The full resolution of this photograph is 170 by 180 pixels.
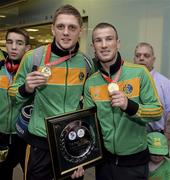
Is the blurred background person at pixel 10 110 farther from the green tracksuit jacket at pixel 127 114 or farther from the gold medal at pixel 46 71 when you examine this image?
the green tracksuit jacket at pixel 127 114

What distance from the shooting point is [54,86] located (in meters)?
2.72

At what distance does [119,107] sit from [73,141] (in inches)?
17.0

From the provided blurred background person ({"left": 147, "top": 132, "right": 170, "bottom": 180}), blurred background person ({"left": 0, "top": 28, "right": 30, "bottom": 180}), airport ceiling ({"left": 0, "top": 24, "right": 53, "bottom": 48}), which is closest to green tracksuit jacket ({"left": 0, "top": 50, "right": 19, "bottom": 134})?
blurred background person ({"left": 0, "top": 28, "right": 30, "bottom": 180})

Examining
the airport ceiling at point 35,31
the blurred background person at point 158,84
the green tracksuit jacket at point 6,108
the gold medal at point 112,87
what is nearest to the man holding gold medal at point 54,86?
the gold medal at point 112,87

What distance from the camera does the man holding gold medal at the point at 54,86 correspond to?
8.93 ft

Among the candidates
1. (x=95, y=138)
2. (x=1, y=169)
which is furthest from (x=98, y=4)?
(x=95, y=138)

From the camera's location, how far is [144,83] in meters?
2.74

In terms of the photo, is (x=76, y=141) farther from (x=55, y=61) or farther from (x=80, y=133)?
(x=55, y=61)

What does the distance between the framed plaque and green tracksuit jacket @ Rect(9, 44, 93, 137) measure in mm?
194

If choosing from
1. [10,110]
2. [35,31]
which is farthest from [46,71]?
[35,31]

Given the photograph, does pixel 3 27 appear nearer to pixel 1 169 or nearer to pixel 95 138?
pixel 1 169

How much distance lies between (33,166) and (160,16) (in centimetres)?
365

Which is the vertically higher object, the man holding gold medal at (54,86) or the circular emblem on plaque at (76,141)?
the man holding gold medal at (54,86)

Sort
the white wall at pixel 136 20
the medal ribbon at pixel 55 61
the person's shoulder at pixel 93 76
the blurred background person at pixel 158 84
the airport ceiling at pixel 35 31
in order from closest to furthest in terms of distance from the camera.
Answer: the medal ribbon at pixel 55 61
the person's shoulder at pixel 93 76
the blurred background person at pixel 158 84
the white wall at pixel 136 20
the airport ceiling at pixel 35 31
